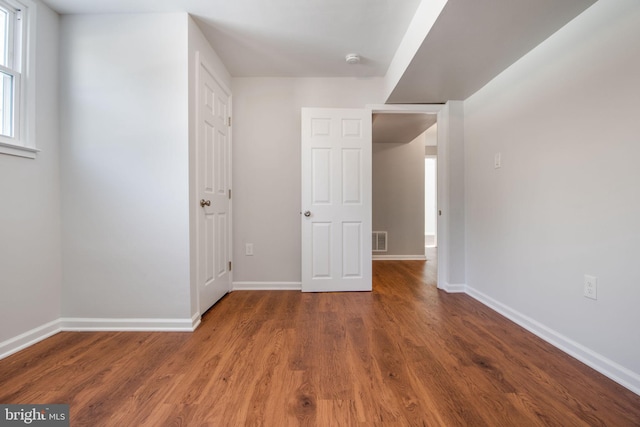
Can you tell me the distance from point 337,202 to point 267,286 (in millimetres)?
1168

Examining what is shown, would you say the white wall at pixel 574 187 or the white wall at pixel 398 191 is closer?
the white wall at pixel 574 187

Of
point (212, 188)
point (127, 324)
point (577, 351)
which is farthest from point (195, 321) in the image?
point (577, 351)

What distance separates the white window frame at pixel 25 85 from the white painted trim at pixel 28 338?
1.11 m

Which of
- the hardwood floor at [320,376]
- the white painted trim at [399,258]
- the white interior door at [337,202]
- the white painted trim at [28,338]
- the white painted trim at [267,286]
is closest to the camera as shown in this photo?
the hardwood floor at [320,376]

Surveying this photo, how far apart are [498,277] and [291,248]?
76.4 inches

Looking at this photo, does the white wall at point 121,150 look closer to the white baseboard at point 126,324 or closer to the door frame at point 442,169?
the white baseboard at point 126,324

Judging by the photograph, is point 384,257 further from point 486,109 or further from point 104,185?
point 104,185

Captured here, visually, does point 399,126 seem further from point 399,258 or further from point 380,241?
point 399,258

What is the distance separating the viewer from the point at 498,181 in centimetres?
237

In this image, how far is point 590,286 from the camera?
1562mm

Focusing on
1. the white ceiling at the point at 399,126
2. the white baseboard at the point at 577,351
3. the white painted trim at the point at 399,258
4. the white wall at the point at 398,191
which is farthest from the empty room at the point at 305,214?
the white wall at the point at 398,191

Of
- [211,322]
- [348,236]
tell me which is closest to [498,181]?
[348,236]

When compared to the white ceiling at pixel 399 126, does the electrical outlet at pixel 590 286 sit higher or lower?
lower

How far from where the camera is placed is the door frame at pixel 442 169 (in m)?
2.91
